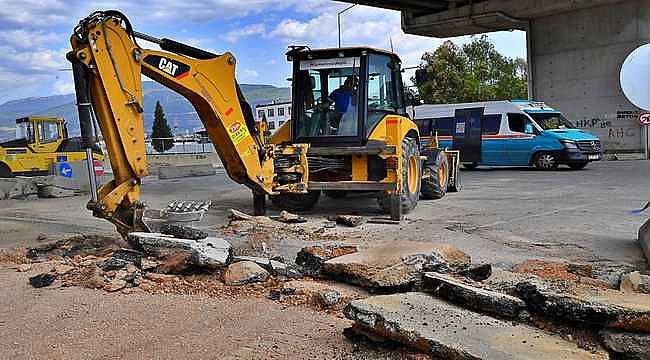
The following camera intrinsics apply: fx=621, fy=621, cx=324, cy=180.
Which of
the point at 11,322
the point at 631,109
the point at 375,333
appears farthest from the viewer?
the point at 631,109

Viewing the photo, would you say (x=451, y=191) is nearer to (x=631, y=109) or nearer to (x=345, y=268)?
(x=345, y=268)

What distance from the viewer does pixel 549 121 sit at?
1995cm

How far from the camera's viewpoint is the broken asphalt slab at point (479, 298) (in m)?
4.18

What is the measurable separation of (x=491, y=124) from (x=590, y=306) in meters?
17.0

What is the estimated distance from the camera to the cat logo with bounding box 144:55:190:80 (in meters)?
7.38

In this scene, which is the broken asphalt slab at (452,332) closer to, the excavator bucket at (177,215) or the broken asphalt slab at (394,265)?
the broken asphalt slab at (394,265)

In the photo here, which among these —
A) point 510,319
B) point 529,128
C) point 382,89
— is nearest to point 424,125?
point 529,128

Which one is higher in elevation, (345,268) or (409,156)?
(409,156)

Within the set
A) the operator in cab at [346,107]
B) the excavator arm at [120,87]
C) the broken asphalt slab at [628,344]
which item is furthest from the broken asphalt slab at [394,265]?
the operator in cab at [346,107]

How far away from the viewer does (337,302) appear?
5090mm

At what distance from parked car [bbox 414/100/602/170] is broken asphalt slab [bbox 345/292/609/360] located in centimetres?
1568

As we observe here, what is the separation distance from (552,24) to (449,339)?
26.3 meters

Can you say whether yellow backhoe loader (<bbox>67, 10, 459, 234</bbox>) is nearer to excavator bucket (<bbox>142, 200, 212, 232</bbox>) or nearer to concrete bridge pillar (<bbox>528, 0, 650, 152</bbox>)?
excavator bucket (<bbox>142, 200, 212, 232</bbox>)

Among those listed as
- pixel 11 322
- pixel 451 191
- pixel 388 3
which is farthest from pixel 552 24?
pixel 11 322
